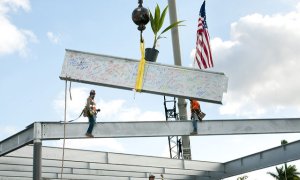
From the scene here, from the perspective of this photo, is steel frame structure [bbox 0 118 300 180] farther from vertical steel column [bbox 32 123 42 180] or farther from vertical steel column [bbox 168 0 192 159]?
vertical steel column [bbox 168 0 192 159]

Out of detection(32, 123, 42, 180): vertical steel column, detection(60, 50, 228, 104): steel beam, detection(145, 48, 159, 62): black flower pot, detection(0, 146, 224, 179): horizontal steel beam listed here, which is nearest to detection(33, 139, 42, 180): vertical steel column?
detection(32, 123, 42, 180): vertical steel column

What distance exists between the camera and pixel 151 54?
12781 millimetres

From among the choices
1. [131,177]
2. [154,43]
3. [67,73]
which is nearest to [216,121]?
[154,43]

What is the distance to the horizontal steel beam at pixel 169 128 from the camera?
543 inches

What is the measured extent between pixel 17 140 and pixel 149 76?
179 inches

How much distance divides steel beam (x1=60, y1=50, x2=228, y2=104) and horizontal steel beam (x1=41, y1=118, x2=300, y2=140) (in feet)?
6.15

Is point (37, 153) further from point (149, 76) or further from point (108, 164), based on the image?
point (108, 164)

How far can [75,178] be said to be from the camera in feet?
72.3

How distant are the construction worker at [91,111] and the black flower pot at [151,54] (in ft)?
5.69

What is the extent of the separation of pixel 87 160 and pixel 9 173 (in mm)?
3732

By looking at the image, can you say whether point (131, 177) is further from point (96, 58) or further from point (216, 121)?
point (96, 58)

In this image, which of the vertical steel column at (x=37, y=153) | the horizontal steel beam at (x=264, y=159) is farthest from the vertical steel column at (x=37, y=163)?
the horizontal steel beam at (x=264, y=159)

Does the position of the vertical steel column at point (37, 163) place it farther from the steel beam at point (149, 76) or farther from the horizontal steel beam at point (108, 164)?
the horizontal steel beam at point (108, 164)

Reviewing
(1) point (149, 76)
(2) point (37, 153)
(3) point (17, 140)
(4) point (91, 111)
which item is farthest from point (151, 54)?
(3) point (17, 140)
